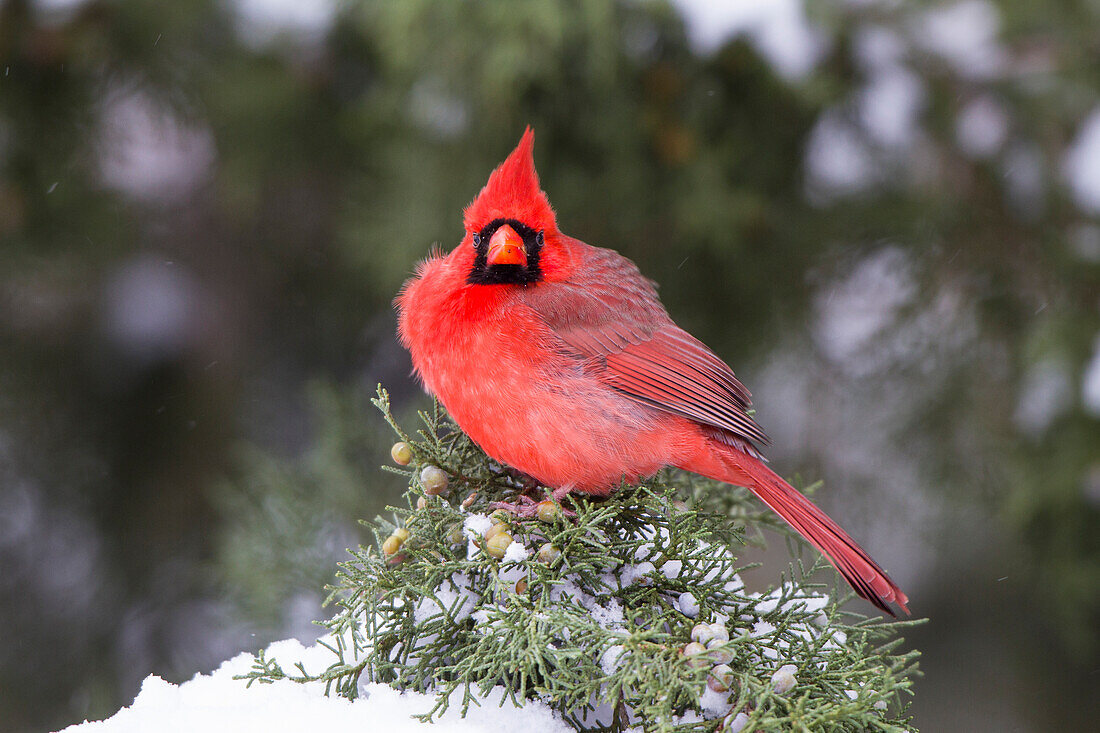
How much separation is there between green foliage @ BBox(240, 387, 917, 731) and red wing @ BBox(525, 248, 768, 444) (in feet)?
1.31

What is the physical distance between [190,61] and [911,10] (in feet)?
7.01

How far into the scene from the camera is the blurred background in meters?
2.53

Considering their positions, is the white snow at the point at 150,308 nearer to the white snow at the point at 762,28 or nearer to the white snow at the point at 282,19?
the white snow at the point at 282,19

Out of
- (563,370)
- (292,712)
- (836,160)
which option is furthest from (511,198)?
(836,160)

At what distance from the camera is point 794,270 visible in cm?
277

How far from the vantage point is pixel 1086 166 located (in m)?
2.58

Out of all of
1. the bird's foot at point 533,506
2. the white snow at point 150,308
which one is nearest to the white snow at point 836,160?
the bird's foot at point 533,506

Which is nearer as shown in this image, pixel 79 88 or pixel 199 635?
pixel 79 88

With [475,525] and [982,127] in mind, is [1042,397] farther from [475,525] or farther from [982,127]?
[475,525]

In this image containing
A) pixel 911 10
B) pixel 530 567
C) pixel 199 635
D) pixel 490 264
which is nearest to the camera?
pixel 530 567

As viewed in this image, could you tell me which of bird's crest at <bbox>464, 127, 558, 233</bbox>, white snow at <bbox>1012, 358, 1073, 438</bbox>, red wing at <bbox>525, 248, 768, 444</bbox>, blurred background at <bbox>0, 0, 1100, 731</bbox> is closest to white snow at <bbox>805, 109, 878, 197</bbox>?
blurred background at <bbox>0, 0, 1100, 731</bbox>

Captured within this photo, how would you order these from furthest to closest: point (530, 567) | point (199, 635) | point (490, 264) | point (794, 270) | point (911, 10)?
point (199, 635), point (794, 270), point (911, 10), point (490, 264), point (530, 567)

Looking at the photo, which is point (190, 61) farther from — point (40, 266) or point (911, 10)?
point (911, 10)

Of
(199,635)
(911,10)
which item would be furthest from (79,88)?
(911,10)
